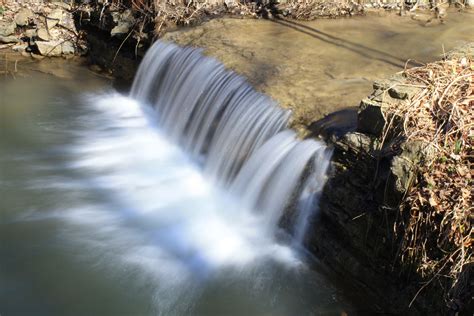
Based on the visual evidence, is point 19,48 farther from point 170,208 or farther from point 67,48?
point 170,208

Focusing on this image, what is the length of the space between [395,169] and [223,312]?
1802mm

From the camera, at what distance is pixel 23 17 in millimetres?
10125

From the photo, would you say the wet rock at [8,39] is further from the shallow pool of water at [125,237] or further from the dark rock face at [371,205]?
the dark rock face at [371,205]

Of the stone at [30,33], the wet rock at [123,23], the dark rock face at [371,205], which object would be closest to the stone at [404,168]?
the dark rock face at [371,205]

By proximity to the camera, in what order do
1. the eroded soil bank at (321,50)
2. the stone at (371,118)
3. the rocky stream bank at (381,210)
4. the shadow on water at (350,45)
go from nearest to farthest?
the rocky stream bank at (381,210), the stone at (371,118), the eroded soil bank at (321,50), the shadow on water at (350,45)

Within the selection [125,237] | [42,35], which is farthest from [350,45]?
[42,35]

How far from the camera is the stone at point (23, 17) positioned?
33.2 ft

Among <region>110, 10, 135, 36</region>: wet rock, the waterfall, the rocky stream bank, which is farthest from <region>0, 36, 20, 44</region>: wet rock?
the rocky stream bank

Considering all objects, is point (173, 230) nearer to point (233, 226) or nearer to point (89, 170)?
point (233, 226)

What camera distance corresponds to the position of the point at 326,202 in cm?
455

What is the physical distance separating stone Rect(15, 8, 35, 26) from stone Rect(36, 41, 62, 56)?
56cm

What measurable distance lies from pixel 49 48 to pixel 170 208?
5711 millimetres

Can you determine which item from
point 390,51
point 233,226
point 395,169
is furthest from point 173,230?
point 390,51

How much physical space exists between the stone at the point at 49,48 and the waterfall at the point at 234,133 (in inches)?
94.4
